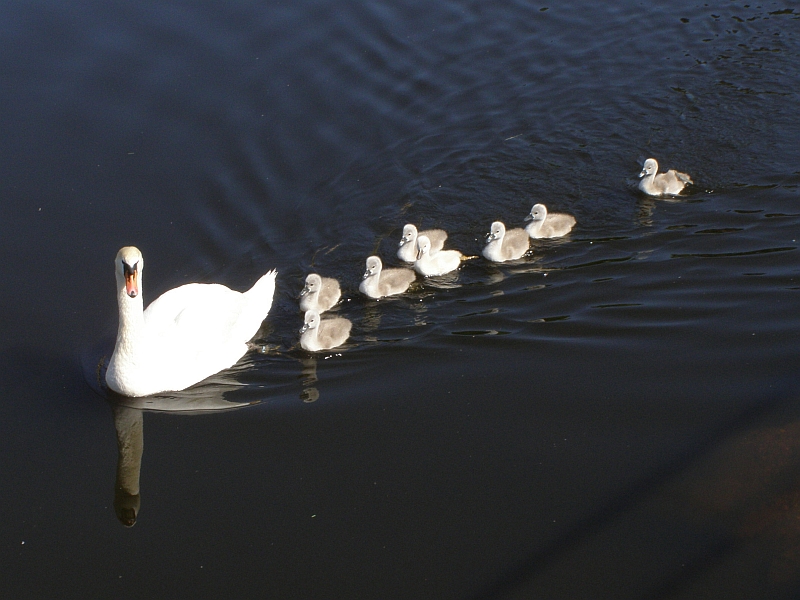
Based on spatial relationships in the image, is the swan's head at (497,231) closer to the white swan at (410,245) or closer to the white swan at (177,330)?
the white swan at (410,245)

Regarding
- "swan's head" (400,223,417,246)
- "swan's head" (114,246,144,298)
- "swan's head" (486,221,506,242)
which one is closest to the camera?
"swan's head" (114,246,144,298)

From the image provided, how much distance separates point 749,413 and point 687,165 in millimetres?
4316

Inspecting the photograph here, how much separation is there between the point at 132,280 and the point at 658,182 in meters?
5.83

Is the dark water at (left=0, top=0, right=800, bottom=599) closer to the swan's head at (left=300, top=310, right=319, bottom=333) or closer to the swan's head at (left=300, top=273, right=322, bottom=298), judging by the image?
the swan's head at (left=300, top=310, right=319, bottom=333)

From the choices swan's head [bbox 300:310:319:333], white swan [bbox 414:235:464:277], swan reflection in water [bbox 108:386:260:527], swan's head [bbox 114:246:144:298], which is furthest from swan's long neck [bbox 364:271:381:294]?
swan's head [bbox 114:246:144:298]

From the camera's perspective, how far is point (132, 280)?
7.47 metres

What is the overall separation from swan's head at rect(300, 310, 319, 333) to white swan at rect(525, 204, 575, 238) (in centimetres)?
263

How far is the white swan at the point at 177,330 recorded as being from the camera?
7.65 metres

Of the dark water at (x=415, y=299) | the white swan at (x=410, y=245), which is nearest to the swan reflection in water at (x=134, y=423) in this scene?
the dark water at (x=415, y=299)

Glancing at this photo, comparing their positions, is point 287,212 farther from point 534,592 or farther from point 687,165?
point 534,592

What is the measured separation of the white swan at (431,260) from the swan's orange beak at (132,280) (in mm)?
2992

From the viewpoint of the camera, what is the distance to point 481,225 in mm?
10289

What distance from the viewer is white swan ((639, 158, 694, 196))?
1027cm

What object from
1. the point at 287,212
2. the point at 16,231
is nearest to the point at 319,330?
the point at 287,212
